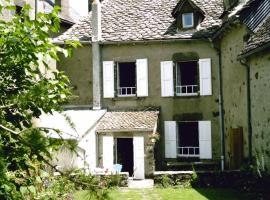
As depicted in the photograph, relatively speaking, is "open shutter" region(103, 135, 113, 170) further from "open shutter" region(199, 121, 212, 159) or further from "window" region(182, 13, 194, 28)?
"window" region(182, 13, 194, 28)

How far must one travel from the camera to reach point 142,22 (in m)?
19.2

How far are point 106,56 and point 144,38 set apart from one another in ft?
7.13

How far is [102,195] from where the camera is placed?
1872mm

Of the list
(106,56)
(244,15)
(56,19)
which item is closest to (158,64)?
(106,56)

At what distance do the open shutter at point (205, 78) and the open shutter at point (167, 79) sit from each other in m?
1.45

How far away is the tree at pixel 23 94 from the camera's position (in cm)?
210

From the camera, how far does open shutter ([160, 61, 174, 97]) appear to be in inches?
712

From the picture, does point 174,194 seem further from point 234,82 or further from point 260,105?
point 234,82

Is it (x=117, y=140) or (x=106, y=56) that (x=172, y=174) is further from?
(x=106, y=56)

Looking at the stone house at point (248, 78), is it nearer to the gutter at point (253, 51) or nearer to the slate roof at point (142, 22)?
the gutter at point (253, 51)

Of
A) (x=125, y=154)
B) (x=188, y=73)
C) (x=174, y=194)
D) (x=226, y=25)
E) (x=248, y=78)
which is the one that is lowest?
(x=174, y=194)

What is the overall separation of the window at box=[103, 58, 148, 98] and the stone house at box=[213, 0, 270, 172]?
391 cm

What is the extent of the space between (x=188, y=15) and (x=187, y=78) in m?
3.17

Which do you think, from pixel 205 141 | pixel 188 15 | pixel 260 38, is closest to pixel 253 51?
pixel 260 38
